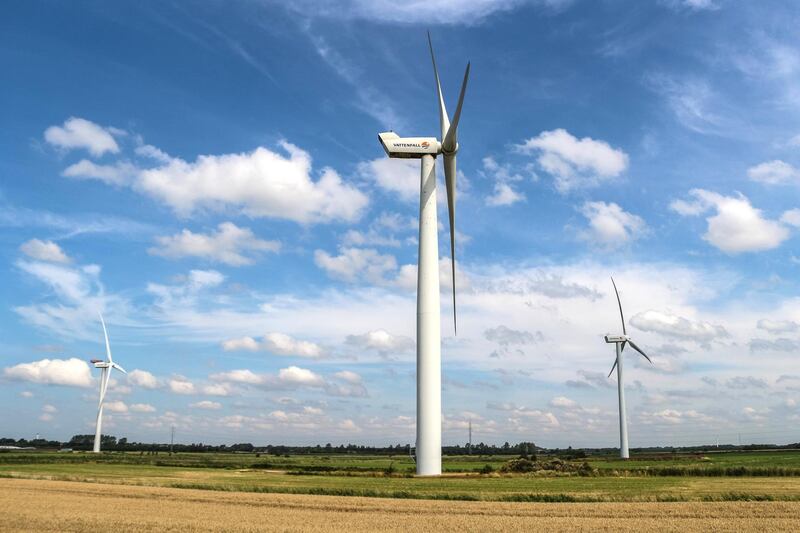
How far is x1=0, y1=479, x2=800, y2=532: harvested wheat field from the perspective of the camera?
24.2 m

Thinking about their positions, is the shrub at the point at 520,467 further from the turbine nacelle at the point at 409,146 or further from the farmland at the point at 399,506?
the turbine nacelle at the point at 409,146

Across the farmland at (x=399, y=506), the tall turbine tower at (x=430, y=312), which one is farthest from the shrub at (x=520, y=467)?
the farmland at (x=399, y=506)

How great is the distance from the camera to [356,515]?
28.5 metres

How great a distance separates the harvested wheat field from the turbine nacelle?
3041cm

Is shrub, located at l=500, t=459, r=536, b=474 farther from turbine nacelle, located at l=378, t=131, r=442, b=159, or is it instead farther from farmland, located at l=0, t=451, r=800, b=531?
turbine nacelle, located at l=378, t=131, r=442, b=159

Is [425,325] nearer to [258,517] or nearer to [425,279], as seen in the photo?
[425,279]

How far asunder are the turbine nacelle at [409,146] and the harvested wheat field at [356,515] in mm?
30407

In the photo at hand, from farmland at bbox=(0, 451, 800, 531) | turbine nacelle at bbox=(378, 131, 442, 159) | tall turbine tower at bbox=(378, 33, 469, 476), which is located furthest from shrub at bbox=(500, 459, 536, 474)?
turbine nacelle at bbox=(378, 131, 442, 159)

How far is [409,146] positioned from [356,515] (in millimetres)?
35370

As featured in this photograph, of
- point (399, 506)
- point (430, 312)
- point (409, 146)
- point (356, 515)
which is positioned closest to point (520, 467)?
point (430, 312)

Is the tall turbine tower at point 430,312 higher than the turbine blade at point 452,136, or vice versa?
the turbine blade at point 452,136

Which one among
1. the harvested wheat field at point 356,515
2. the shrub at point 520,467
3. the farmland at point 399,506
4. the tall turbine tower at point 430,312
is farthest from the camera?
the shrub at point 520,467

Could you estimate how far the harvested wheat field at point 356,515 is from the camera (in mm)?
24234

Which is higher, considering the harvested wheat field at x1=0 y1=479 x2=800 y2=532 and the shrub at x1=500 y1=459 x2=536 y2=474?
the shrub at x1=500 y1=459 x2=536 y2=474
